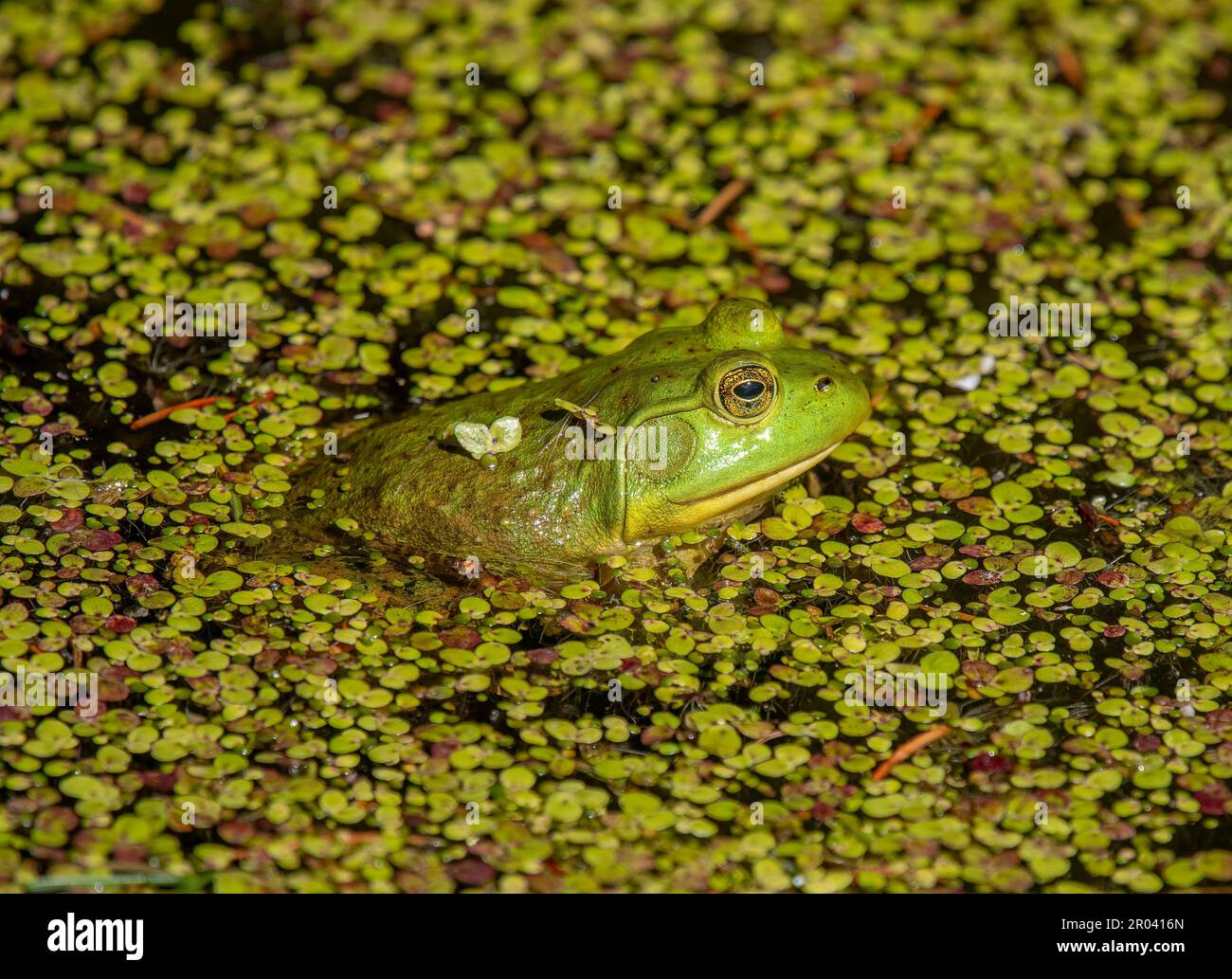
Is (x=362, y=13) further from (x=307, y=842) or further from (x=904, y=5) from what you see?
(x=307, y=842)

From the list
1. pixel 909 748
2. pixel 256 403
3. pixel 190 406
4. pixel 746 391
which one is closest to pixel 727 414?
pixel 746 391

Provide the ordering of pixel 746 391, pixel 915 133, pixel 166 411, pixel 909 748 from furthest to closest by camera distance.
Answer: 1. pixel 915 133
2. pixel 166 411
3. pixel 746 391
4. pixel 909 748

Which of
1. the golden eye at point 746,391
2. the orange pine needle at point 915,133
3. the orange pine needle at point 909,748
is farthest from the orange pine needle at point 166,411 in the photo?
the orange pine needle at point 915,133

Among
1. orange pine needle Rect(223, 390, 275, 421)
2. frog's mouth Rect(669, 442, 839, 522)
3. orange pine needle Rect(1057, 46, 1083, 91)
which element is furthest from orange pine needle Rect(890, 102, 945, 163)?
orange pine needle Rect(223, 390, 275, 421)

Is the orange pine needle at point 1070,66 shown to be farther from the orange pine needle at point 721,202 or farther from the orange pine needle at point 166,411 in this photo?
the orange pine needle at point 166,411

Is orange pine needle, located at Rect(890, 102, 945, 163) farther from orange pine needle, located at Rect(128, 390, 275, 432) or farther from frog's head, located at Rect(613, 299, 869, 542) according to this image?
orange pine needle, located at Rect(128, 390, 275, 432)

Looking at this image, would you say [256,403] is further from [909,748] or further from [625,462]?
[909,748]

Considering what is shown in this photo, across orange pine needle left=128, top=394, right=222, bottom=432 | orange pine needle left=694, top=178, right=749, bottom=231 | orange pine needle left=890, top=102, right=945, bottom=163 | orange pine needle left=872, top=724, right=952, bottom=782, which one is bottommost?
orange pine needle left=872, top=724, right=952, bottom=782
